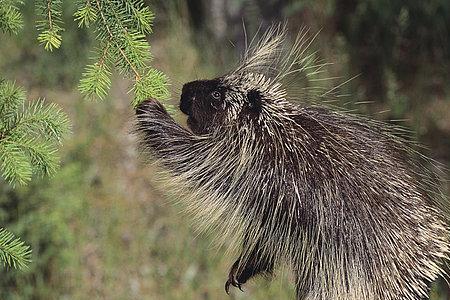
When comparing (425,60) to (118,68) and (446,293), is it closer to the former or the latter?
(446,293)

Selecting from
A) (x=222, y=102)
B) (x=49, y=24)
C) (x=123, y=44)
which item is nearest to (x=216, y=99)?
(x=222, y=102)

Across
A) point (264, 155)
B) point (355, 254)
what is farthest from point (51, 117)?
point (355, 254)

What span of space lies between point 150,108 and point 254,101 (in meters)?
0.30

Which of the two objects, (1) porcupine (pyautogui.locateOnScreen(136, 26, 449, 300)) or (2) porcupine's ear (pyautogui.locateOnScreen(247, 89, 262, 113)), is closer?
(1) porcupine (pyautogui.locateOnScreen(136, 26, 449, 300))

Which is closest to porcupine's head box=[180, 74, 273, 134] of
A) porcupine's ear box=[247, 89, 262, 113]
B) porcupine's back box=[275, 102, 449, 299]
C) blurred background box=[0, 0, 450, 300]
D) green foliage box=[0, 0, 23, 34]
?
porcupine's ear box=[247, 89, 262, 113]

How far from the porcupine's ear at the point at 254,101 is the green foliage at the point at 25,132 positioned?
19.3 inches

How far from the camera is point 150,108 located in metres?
1.90

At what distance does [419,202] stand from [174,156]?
66 centimetres

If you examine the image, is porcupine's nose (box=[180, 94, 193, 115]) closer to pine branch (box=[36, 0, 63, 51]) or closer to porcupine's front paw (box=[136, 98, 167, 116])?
porcupine's front paw (box=[136, 98, 167, 116])

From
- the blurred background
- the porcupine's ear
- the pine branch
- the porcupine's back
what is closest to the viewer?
the pine branch

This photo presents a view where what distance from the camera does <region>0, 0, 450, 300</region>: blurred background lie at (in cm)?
329

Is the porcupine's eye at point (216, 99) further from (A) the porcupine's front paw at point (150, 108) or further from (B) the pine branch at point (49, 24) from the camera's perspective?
(B) the pine branch at point (49, 24)

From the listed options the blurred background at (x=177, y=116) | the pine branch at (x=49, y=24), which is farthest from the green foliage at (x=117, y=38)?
the blurred background at (x=177, y=116)

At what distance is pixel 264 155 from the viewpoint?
76.2 inches
